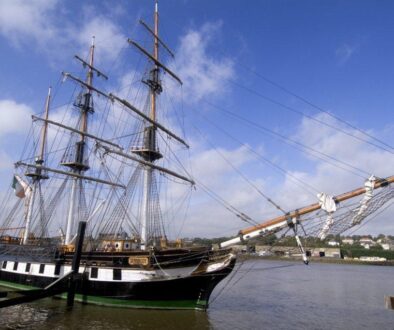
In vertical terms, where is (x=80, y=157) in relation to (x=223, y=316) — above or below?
above

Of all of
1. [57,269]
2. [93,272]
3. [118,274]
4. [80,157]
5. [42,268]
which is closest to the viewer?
[118,274]

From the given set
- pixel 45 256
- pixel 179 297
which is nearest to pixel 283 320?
pixel 179 297

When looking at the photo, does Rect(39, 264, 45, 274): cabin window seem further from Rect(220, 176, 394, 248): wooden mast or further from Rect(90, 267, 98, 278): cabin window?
Rect(220, 176, 394, 248): wooden mast

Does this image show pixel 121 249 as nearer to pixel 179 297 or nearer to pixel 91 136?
pixel 179 297

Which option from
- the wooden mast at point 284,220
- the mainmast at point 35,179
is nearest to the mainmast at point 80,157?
the mainmast at point 35,179

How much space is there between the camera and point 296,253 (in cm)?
2030

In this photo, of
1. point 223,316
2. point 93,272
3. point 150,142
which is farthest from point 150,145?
point 223,316

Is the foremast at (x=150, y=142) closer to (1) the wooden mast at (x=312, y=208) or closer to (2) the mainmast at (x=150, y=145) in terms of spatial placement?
(2) the mainmast at (x=150, y=145)

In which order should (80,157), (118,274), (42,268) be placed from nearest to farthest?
(118,274)
(42,268)
(80,157)

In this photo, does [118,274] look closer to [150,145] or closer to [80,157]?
[150,145]

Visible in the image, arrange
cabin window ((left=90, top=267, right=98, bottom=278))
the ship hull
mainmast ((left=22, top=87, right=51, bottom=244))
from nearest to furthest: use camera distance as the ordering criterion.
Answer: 1. the ship hull
2. cabin window ((left=90, top=267, right=98, bottom=278))
3. mainmast ((left=22, top=87, right=51, bottom=244))

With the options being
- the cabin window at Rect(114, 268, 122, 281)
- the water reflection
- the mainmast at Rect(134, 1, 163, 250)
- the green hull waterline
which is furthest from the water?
the mainmast at Rect(134, 1, 163, 250)

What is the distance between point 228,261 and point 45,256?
46.7 ft

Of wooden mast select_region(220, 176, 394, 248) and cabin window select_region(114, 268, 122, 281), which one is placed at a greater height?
wooden mast select_region(220, 176, 394, 248)
